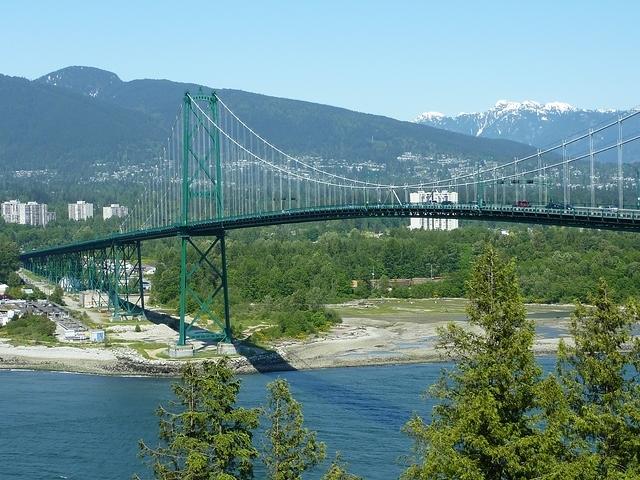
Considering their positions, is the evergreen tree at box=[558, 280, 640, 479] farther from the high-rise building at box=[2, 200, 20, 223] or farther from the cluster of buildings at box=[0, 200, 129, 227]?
the high-rise building at box=[2, 200, 20, 223]

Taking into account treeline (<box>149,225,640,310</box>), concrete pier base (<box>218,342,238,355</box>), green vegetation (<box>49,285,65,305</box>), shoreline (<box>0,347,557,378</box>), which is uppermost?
treeline (<box>149,225,640,310</box>)

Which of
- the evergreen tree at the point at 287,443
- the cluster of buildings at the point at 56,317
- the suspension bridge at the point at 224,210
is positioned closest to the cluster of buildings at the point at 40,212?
the suspension bridge at the point at 224,210

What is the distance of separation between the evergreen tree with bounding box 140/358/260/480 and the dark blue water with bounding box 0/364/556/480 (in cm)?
475

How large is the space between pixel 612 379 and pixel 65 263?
49790 mm

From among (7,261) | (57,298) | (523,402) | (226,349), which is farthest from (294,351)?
(7,261)

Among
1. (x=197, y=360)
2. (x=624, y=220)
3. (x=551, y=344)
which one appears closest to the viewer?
(x=624, y=220)

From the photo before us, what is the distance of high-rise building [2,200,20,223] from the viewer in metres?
96.1

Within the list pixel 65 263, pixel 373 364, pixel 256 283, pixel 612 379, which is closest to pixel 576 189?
pixel 256 283

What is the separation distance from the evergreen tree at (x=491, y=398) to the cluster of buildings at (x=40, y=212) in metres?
84.5

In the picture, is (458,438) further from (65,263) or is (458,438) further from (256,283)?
(65,263)

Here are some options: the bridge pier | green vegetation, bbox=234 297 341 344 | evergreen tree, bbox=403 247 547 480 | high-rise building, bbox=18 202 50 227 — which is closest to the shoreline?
the bridge pier

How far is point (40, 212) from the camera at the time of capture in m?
97.5

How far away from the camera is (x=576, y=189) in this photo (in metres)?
58.1

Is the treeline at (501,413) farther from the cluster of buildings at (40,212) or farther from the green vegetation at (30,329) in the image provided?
the cluster of buildings at (40,212)
